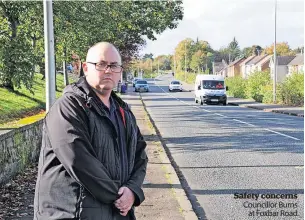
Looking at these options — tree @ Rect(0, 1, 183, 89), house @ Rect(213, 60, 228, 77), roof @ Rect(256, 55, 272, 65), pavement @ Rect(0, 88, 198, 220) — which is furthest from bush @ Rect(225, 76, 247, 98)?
house @ Rect(213, 60, 228, 77)

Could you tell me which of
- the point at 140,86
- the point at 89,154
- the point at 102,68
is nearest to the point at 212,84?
the point at 140,86

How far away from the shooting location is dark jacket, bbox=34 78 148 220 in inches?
106

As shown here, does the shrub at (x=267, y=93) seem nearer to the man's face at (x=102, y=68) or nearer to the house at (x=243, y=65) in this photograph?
the man's face at (x=102, y=68)

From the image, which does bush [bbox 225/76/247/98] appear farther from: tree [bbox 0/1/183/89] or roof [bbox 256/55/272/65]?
roof [bbox 256/55/272/65]

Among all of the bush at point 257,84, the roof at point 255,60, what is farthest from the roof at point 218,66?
the bush at point 257,84

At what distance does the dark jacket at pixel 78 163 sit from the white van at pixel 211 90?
3249cm

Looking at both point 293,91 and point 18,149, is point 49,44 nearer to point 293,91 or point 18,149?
point 18,149

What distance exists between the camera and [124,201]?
9.55 feet

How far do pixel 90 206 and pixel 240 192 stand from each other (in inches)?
198

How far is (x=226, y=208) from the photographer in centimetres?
652

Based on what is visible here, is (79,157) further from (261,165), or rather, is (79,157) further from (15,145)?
(261,165)

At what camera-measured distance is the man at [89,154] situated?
2.71 metres

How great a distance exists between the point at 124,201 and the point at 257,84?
1534 inches

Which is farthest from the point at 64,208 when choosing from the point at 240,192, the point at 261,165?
the point at 261,165
